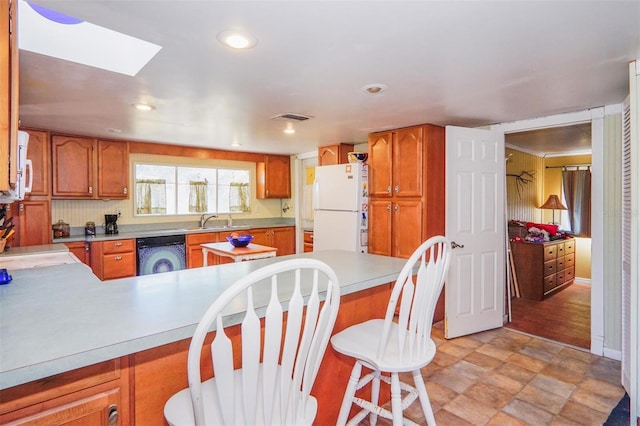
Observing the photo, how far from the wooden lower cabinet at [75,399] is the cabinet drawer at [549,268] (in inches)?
189

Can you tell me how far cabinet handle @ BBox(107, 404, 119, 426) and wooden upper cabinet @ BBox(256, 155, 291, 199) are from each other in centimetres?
489

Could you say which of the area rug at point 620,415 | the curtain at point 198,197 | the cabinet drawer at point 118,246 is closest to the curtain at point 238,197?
the curtain at point 198,197

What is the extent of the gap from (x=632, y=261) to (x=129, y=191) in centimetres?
518

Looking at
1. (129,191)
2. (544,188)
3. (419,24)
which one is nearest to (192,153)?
(129,191)

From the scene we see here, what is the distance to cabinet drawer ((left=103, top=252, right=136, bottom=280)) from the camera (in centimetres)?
415

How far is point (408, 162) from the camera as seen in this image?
140 inches

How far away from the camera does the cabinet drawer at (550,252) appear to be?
4.43 metres

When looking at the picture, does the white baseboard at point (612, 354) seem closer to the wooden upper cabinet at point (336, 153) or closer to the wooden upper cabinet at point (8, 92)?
the wooden upper cabinet at point (336, 153)

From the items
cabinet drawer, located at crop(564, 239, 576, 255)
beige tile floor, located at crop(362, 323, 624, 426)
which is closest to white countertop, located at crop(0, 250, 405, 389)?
beige tile floor, located at crop(362, 323, 624, 426)

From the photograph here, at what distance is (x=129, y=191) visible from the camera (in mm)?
4746

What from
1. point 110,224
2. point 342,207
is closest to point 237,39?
point 342,207

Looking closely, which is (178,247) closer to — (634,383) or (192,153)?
(192,153)

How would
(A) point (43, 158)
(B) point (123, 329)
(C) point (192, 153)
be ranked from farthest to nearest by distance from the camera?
(C) point (192, 153), (A) point (43, 158), (B) point (123, 329)

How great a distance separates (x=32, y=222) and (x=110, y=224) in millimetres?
939
